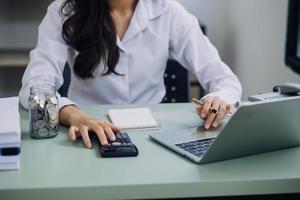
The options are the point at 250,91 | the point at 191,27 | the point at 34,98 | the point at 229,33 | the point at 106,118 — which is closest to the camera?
the point at 34,98

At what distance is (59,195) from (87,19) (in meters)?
0.91

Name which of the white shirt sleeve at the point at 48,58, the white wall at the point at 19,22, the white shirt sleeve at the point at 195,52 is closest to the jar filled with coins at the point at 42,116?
the white shirt sleeve at the point at 48,58

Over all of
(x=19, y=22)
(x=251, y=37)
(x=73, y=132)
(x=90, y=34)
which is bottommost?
(x=19, y=22)

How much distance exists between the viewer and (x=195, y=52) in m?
1.80

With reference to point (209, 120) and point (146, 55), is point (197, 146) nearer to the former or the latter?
point (209, 120)

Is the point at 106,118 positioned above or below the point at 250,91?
above

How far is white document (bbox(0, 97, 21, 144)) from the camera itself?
100 centimetres

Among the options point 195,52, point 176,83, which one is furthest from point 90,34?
point 176,83

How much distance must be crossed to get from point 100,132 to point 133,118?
240 mm

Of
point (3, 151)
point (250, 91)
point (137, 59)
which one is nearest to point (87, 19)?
point (137, 59)

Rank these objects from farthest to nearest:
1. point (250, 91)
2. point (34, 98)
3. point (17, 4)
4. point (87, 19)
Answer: point (17, 4) → point (250, 91) → point (87, 19) → point (34, 98)

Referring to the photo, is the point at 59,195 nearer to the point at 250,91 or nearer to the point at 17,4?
the point at 250,91

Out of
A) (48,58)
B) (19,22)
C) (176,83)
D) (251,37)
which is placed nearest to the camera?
(48,58)

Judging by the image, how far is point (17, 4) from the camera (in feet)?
11.5
